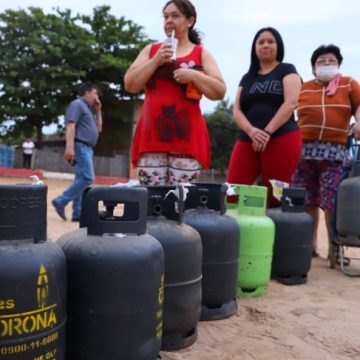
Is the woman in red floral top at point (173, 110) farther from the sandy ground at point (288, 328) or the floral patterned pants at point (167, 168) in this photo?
the sandy ground at point (288, 328)

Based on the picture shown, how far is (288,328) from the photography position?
8.35ft

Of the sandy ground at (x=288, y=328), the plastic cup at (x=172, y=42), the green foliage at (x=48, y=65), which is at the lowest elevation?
the sandy ground at (x=288, y=328)

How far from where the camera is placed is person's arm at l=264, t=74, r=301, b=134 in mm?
3500

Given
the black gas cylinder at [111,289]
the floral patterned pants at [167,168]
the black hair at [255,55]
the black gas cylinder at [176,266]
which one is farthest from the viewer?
the black hair at [255,55]

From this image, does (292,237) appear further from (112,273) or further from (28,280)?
(28,280)

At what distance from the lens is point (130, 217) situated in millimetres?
1797

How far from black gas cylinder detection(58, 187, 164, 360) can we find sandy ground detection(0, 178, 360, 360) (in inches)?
18.4

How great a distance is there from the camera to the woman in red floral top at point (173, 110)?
2955mm

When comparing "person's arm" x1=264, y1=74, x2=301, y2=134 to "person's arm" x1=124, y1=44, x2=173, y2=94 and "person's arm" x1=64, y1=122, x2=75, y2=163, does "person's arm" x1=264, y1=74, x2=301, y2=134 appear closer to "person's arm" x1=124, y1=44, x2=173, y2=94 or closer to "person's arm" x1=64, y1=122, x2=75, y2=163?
"person's arm" x1=124, y1=44, x2=173, y2=94

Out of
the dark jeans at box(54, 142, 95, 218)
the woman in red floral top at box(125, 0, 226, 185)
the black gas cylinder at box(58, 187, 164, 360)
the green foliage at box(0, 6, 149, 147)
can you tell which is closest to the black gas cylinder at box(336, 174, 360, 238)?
the woman in red floral top at box(125, 0, 226, 185)

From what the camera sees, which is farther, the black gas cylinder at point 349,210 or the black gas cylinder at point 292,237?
the black gas cylinder at point 349,210

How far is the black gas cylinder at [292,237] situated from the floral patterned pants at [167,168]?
2.64 ft

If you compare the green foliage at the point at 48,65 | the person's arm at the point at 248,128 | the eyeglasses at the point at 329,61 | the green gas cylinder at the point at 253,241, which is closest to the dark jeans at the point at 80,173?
the person's arm at the point at 248,128

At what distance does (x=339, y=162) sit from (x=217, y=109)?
87.4 feet
